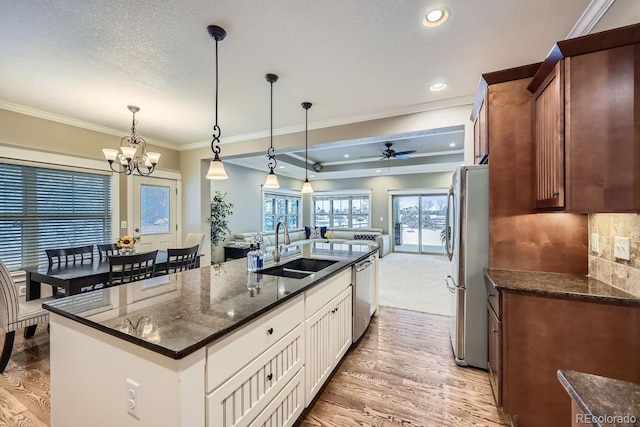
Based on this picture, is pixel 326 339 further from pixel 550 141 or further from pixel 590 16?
pixel 590 16

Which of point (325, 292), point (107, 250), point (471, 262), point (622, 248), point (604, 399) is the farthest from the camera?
point (107, 250)

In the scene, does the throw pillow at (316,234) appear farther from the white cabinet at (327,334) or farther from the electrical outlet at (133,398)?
the electrical outlet at (133,398)

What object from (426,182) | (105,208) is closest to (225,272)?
(105,208)

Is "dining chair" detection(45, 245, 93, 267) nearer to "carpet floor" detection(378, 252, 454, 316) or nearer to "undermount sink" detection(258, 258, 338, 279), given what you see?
"undermount sink" detection(258, 258, 338, 279)

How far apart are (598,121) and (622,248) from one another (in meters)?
0.79

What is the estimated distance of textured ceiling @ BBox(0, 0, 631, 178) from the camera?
1.81 metres

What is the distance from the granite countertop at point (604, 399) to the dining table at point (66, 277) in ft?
11.2

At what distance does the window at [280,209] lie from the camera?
27.7ft

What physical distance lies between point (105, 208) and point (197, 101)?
2541 millimetres

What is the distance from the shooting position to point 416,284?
5160 mm

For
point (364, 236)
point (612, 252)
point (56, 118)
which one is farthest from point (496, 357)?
point (364, 236)

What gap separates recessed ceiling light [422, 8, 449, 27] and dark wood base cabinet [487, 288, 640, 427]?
1928 mm

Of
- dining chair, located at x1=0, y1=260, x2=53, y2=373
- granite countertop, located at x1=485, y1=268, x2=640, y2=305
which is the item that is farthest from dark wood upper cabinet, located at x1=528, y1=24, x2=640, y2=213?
dining chair, located at x1=0, y1=260, x2=53, y2=373

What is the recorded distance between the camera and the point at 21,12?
5.94 ft
